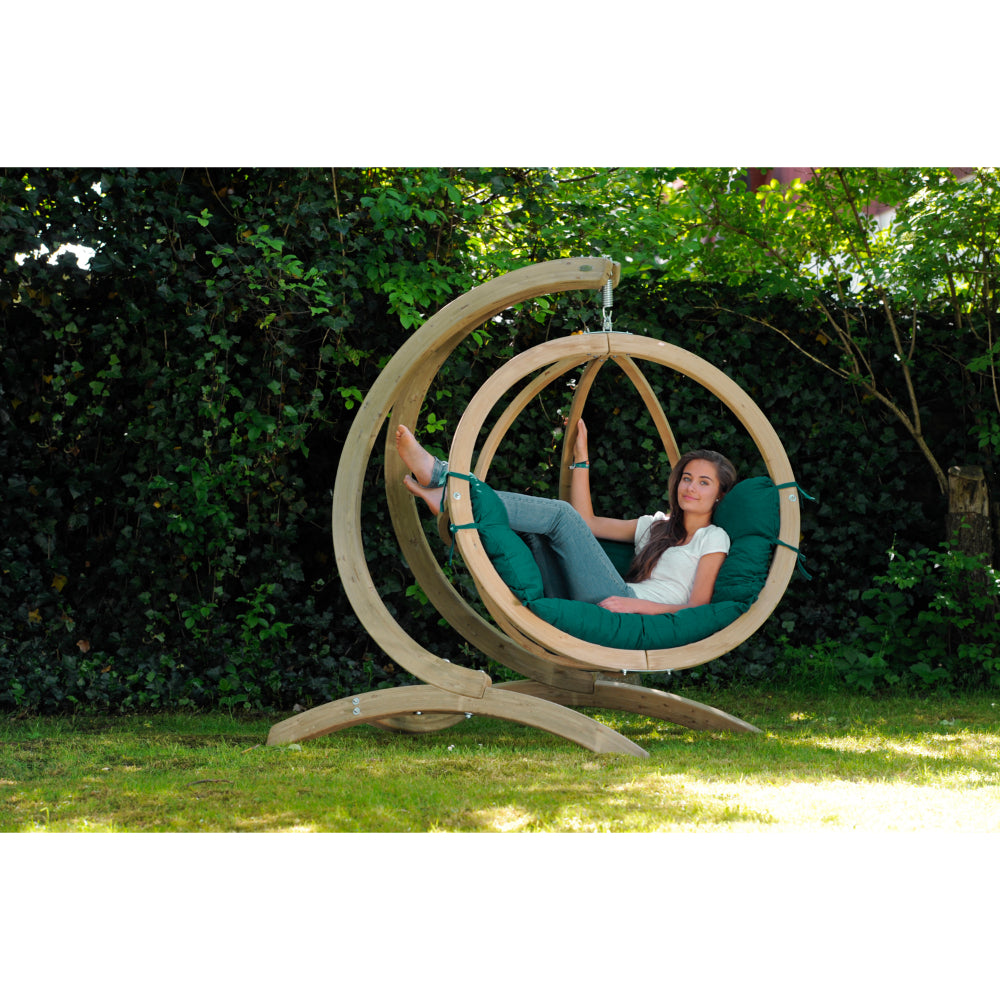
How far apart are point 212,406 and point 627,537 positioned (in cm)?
194

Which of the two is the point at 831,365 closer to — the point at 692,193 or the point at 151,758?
the point at 692,193

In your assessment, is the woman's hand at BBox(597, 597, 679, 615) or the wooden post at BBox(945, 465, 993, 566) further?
the wooden post at BBox(945, 465, 993, 566)

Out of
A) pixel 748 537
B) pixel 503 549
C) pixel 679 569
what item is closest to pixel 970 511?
pixel 748 537

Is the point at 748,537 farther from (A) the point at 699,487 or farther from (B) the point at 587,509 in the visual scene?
(B) the point at 587,509

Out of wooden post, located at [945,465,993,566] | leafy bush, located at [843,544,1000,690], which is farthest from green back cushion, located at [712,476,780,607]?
wooden post, located at [945,465,993,566]

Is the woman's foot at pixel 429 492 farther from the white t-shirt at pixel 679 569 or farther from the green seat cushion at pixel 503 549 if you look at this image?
the white t-shirt at pixel 679 569

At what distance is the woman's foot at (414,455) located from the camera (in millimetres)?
3754

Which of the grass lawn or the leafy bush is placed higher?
the leafy bush

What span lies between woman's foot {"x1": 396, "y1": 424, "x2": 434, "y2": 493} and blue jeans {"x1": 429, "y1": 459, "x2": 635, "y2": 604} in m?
0.03

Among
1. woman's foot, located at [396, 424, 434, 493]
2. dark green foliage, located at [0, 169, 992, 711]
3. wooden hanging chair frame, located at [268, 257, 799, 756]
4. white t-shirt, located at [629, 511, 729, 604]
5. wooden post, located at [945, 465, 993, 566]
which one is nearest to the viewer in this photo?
wooden hanging chair frame, located at [268, 257, 799, 756]

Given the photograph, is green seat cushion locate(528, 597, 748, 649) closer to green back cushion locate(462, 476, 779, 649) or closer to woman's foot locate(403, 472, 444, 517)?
green back cushion locate(462, 476, 779, 649)

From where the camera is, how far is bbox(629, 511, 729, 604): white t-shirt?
13.0 ft

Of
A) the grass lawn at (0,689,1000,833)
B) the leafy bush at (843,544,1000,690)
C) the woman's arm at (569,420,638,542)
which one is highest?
the woman's arm at (569,420,638,542)

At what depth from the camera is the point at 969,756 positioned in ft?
11.5
